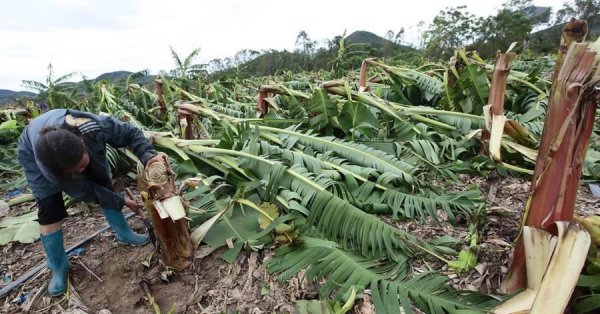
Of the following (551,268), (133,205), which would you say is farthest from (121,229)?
(551,268)

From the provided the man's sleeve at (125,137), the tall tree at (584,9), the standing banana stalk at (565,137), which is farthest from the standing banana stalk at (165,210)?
the tall tree at (584,9)

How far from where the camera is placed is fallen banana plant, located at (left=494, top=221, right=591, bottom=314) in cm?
113

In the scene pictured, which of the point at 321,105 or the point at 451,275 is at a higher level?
the point at 321,105

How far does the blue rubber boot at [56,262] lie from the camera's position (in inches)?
82.4

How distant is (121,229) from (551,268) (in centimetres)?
253

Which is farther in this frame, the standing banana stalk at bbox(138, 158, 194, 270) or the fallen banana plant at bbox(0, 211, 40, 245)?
the fallen banana plant at bbox(0, 211, 40, 245)

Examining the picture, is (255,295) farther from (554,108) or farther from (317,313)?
(554,108)

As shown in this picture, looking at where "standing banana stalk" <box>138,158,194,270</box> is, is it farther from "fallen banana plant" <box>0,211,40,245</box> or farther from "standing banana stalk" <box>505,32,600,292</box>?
"standing banana stalk" <box>505,32,600,292</box>

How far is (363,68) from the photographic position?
4457 mm

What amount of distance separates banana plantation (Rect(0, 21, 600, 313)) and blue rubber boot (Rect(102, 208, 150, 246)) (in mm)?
152

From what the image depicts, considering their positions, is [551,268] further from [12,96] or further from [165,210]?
[12,96]

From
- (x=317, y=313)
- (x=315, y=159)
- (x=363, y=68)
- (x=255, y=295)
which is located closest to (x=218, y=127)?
(x=315, y=159)

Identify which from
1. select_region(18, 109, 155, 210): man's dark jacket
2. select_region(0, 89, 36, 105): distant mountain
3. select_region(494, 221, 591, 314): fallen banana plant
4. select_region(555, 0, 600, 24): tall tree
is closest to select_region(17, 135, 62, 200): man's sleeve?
select_region(18, 109, 155, 210): man's dark jacket

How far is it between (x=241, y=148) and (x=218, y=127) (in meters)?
1.06
